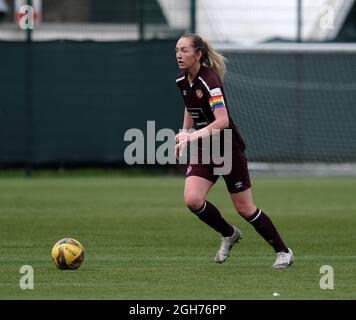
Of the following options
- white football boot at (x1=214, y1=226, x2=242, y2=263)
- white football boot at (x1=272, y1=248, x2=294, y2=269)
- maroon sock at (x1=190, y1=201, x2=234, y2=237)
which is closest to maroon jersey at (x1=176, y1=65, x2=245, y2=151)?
maroon sock at (x1=190, y1=201, x2=234, y2=237)

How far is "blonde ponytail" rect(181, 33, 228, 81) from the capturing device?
33.6 ft

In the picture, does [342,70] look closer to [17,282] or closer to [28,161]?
[28,161]

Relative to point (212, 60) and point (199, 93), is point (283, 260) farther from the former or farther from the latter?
point (212, 60)

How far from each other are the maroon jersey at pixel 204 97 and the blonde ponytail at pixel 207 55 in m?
0.08

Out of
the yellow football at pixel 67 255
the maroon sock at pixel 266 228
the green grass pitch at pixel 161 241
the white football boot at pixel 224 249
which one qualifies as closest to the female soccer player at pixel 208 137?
the maroon sock at pixel 266 228

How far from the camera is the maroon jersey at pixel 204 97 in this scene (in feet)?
33.0

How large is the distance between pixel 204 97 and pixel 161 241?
2836 mm

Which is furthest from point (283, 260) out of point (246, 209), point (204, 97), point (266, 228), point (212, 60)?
point (212, 60)

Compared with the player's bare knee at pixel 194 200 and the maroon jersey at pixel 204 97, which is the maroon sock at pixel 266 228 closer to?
the player's bare knee at pixel 194 200

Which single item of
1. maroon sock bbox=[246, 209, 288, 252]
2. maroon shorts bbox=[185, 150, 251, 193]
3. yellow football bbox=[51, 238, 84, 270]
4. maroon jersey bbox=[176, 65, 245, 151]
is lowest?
yellow football bbox=[51, 238, 84, 270]

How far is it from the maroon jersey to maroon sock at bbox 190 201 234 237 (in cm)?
66

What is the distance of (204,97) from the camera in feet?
33.5

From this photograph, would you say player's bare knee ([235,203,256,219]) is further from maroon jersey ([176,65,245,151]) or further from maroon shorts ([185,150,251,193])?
maroon jersey ([176,65,245,151])

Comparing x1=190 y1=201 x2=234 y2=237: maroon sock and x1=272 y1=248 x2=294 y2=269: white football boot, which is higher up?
x1=190 y1=201 x2=234 y2=237: maroon sock
